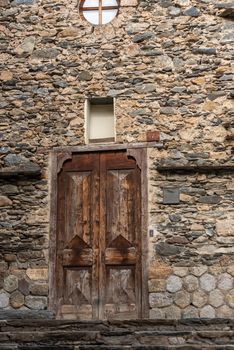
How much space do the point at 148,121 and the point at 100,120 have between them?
0.66 m

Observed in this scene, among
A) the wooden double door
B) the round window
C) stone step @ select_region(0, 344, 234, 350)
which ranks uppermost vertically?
the round window

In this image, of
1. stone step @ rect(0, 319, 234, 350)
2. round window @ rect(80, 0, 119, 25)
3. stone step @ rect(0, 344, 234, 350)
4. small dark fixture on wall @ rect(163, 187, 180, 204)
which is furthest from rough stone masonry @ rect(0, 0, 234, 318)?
stone step @ rect(0, 344, 234, 350)

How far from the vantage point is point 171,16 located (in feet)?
26.2

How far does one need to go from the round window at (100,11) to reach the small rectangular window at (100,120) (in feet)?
3.62

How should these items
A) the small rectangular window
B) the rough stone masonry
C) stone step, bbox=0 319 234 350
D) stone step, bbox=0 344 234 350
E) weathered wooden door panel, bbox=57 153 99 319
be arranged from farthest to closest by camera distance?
1. the small rectangular window
2. weathered wooden door panel, bbox=57 153 99 319
3. the rough stone masonry
4. stone step, bbox=0 319 234 350
5. stone step, bbox=0 344 234 350

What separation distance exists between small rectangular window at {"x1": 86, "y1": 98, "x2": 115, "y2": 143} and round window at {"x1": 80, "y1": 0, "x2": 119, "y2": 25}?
110 centimetres

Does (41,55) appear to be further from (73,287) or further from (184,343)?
(184,343)

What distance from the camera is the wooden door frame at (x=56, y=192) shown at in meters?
7.28

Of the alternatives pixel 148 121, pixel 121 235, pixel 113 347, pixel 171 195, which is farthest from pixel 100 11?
pixel 113 347

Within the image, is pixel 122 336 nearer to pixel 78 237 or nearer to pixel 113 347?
pixel 113 347

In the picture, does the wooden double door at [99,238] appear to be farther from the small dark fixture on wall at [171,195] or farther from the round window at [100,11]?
the round window at [100,11]

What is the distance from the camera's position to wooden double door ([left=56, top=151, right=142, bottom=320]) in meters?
7.32

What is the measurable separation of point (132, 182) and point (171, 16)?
2261 millimetres

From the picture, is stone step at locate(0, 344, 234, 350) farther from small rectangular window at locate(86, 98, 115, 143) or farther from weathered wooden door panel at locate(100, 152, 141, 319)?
small rectangular window at locate(86, 98, 115, 143)
